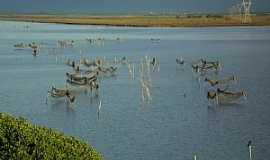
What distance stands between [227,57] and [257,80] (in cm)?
1766

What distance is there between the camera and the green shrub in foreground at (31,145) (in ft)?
31.9

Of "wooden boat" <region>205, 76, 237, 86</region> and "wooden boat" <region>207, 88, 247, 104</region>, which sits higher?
"wooden boat" <region>205, 76, 237, 86</region>

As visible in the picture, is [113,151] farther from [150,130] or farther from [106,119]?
[106,119]

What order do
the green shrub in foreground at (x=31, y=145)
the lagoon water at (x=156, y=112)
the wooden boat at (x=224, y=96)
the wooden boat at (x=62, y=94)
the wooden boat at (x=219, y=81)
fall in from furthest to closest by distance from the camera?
the wooden boat at (x=219, y=81), the wooden boat at (x=62, y=94), the wooden boat at (x=224, y=96), the lagoon water at (x=156, y=112), the green shrub in foreground at (x=31, y=145)

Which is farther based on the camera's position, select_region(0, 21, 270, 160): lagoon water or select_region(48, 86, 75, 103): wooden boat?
select_region(48, 86, 75, 103): wooden boat

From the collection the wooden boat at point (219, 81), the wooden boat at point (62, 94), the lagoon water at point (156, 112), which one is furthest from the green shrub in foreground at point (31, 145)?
the wooden boat at point (219, 81)

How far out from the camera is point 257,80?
39.2 m

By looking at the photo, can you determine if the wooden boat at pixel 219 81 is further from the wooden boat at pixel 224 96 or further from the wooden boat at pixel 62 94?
the wooden boat at pixel 62 94

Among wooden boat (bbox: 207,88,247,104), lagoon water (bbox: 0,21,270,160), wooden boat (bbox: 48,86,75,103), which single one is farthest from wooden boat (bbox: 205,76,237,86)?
wooden boat (bbox: 48,86,75,103)

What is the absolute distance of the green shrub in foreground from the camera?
9711 mm

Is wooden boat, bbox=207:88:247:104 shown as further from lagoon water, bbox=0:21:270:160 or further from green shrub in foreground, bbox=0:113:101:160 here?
green shrub in foreground, bbox=0:113:101:160

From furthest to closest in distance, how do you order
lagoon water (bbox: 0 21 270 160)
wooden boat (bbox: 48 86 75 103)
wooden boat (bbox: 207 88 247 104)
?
wooden boat (bbox: 48 86 75 103) → wooden boat (bbox: 207 88 247 104) → lagoon water (bbox: 0 21 270 160)

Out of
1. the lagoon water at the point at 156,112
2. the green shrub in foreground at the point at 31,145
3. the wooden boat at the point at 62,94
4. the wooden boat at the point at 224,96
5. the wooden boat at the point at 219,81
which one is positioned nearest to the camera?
the green shrub in foreground at the point at 31,145

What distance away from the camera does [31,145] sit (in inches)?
386
